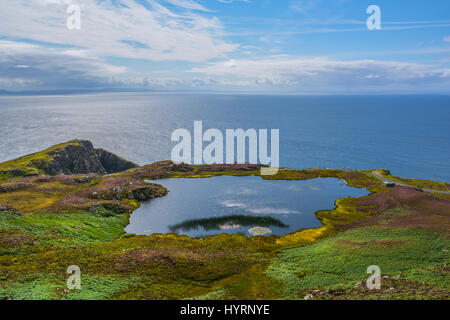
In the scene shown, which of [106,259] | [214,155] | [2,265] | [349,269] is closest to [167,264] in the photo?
[106,259]

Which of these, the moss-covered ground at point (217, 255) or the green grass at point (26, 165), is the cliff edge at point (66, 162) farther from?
the moss-covered ground at point (217, 255)

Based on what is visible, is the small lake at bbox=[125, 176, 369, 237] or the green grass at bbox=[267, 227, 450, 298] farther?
the small lake at bbox=[125, 176, 369, 237]

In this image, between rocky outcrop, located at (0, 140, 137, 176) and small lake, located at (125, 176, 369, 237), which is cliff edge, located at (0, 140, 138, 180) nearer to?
rocky outcrop, located at (0, 140, 137, 176)

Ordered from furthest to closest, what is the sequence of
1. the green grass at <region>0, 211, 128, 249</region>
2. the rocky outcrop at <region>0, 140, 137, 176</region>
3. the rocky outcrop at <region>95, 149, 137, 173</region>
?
1. the rocky outcrop at <region>95, 149, 137, 173</region>
2. the rocky outcrop at <region>0, 140, 137, 176</region>
3. the green grass at <region>0, 211, 128, 249</region>

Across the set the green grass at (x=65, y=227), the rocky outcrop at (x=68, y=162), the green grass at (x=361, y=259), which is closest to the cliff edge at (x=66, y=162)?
the rocky outcrop at (x=68, y=162)

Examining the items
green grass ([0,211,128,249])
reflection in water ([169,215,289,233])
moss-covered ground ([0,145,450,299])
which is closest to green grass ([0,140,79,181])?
moss-covered ground ([0,145,450,299])

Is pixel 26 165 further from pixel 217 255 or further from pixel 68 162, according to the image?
pixel 217 255
